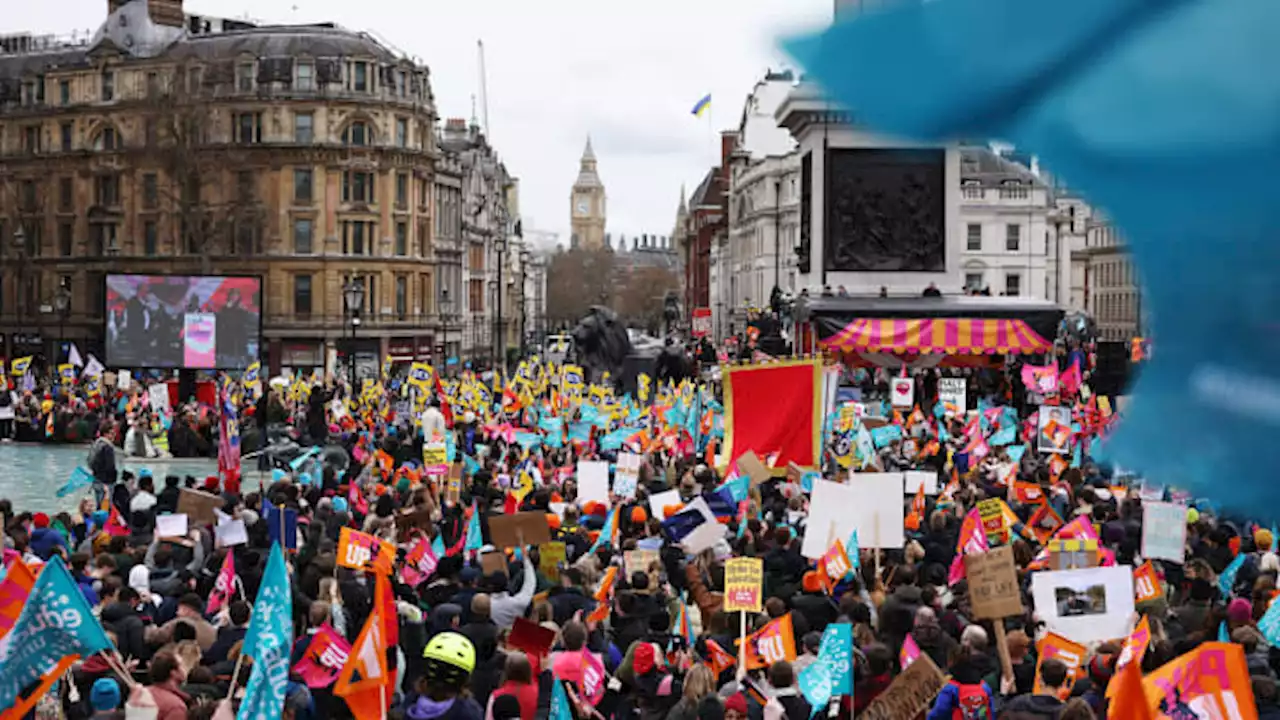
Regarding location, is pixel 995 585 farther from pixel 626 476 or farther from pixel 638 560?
pixel 626 476

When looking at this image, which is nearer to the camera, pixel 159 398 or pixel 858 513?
pixel 858 513

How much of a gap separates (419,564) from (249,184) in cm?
6297

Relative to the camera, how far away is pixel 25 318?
248ft

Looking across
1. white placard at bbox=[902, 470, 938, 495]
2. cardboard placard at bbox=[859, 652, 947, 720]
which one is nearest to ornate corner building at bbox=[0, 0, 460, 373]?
white placard at bbox=[902, 470, 938, 495]

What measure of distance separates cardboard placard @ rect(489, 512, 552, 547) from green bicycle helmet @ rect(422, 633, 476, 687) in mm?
4298

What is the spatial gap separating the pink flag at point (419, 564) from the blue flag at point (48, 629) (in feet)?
15.5

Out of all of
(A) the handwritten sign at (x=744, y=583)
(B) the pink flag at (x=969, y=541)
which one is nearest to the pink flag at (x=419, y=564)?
(A) the handwritten sign at (x=744, y=583)

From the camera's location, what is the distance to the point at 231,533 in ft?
39.6

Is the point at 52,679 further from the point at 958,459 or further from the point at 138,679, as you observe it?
the point at 958,459

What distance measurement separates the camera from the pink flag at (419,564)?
11414 mm

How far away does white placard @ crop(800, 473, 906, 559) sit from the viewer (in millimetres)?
10891

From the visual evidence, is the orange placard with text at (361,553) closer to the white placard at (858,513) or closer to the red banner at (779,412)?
the white placard at (858,513)

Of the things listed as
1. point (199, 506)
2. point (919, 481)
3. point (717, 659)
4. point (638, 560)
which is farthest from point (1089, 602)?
point (199, 506)

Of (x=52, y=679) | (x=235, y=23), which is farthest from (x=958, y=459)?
(x=235, y=23)
